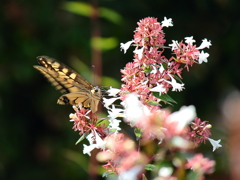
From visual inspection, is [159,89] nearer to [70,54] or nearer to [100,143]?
[100,143]

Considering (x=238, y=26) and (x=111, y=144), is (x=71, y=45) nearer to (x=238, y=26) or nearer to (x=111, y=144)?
(x=238, y=26)

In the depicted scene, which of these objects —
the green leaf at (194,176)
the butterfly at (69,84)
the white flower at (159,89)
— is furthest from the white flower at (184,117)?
the butterfly at (69,84)

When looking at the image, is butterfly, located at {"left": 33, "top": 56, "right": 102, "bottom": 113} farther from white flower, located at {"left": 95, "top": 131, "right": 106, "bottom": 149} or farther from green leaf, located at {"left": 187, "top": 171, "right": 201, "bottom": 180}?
green leaf, located at {"left": 187, "top": 171, "right": 201, "bottom": 180}

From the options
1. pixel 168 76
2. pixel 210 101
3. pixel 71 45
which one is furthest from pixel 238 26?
pixel 168 76

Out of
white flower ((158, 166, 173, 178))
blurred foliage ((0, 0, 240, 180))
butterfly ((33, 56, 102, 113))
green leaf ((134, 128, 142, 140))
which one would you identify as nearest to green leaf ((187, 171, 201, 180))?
white flower ((158, 166, 173, 178))

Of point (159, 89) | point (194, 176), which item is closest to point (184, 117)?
point (194, 176)

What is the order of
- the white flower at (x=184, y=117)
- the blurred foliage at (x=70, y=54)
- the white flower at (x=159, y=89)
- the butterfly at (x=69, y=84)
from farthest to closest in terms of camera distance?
1. the blurred foliage at (x=70, y=54)
2. the butterfly at (x=69, y=84)
3. the white flower at (x=159, y=89)
4. the white flower at (x=184, y=117)

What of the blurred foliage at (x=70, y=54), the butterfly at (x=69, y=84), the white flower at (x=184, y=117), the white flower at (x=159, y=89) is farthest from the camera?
the blurred foliage at (x=70, y=54)

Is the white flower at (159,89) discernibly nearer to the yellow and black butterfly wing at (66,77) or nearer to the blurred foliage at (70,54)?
the yellow and black butterfly wing at (66,77)
